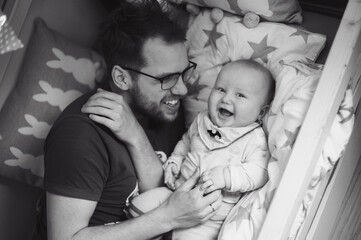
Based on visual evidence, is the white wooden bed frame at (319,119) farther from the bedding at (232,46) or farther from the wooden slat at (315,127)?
the bedding at (232,46)

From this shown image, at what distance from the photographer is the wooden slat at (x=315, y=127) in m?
1.03

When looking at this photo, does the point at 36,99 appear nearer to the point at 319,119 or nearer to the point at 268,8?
the point at 268,8

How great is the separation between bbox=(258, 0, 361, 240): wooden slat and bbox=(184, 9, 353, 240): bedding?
82 mm

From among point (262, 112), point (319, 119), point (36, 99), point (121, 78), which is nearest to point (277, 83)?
point (262, 112)

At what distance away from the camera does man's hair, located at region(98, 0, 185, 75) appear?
4.88 ft

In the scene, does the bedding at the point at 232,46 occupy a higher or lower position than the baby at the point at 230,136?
higher

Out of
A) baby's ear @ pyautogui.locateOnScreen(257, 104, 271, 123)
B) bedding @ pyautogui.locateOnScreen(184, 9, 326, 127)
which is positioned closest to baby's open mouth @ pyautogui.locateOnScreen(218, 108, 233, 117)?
baby's ear @ pyautogui.locateOnScreen(257, 104, 271, 123)

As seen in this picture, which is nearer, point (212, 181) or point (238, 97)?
point (212, 181)

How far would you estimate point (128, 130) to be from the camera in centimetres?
Answer: 141

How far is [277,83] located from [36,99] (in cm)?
88

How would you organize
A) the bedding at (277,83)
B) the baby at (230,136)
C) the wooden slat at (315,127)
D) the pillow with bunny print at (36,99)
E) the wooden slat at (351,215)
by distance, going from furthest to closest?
1. the pillow with bunny print at (36,99)
2. the wooden slat at (351,215)
3. the baby at (230,136)
4. the bedding at (277,83)
5. the wooden slat at (315,127)

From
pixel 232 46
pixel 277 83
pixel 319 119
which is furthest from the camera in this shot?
pixel 232 46

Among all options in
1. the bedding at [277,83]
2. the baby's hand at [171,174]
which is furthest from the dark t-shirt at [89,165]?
the bedding at [277,83]

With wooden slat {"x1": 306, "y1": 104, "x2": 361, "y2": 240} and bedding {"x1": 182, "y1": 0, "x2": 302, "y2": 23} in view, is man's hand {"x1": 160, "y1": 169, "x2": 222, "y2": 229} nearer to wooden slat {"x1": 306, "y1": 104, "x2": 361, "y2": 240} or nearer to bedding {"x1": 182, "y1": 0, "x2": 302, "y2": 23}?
wooden slat {"x1": 306, "y1": 104, "x2": 361, "y2": 240}
